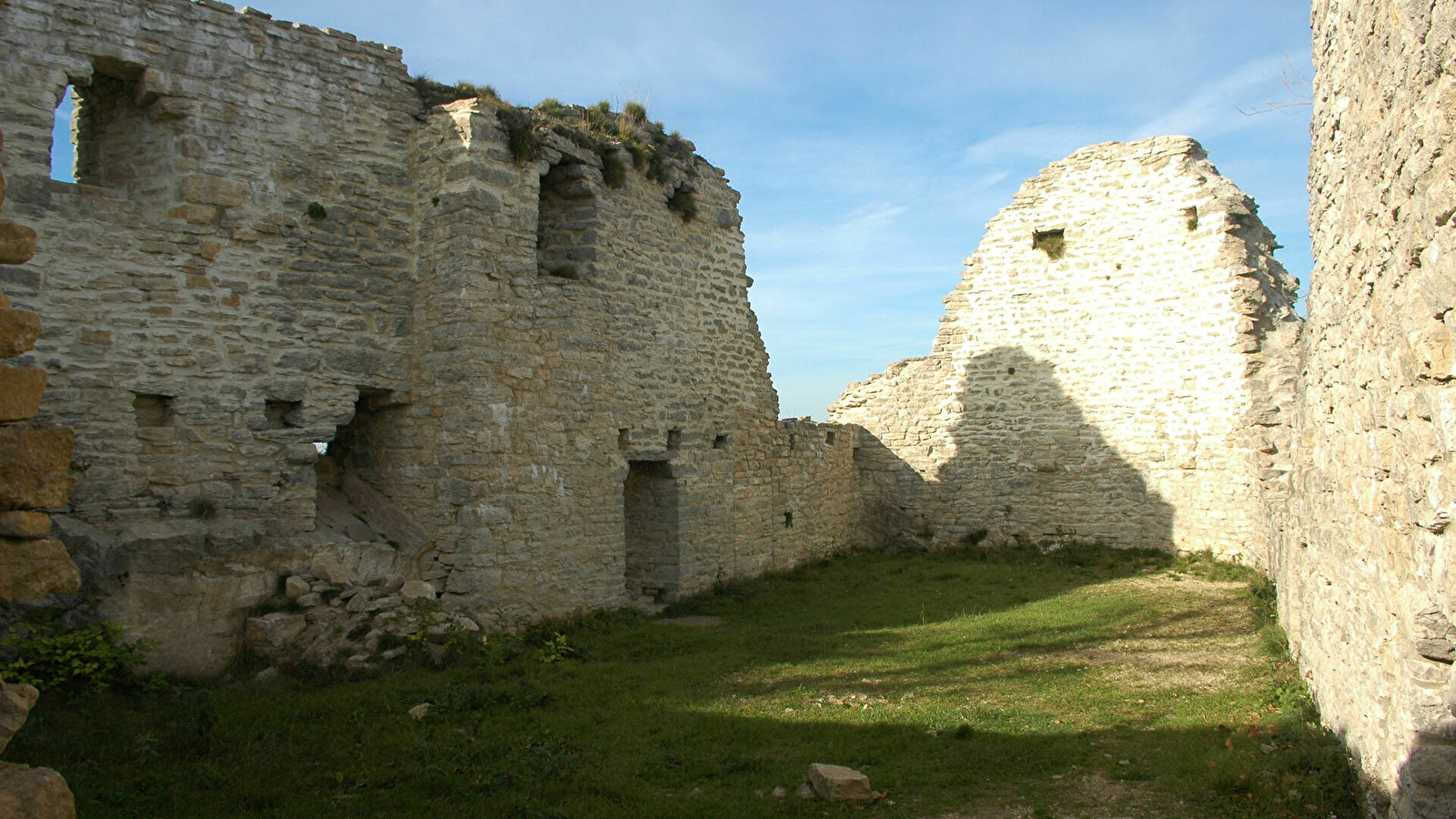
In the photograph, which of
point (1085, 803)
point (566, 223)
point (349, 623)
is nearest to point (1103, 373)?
point (566, 223)

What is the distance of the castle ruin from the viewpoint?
3.87 meters

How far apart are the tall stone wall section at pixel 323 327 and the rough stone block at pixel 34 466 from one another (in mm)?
4090

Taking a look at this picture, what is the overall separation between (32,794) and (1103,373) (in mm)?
14215

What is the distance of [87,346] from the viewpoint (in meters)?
7.03

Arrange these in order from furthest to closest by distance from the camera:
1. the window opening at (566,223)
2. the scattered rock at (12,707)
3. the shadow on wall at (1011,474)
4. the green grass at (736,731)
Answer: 1. the shadow on wall at (1011,474)
2. the window opening at (566,223)
3. the green grass at (736,731)
4. the scattered rock at (12,707)

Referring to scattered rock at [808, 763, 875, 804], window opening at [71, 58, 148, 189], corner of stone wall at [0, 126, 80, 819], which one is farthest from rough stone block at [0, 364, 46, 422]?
window opening at [71, 58, 148, 189]

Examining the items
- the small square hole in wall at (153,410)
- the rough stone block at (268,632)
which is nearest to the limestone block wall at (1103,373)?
the rough stone block at (268,632)

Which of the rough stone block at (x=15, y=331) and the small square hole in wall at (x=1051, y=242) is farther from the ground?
the small square hole in wall at (x=1051, y=242)

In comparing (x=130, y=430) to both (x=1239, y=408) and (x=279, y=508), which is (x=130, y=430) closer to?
(x=279, y=508)

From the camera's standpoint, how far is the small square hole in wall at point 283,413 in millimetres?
7992

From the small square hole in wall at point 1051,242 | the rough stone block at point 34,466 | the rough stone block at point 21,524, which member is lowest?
the rough stone block at point 21,524

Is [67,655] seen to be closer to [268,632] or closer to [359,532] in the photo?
[268,632]

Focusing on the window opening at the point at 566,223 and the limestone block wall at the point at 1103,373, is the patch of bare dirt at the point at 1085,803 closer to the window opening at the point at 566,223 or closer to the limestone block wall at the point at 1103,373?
the window opening at the point at 566,223

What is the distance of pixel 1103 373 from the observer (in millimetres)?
14391
